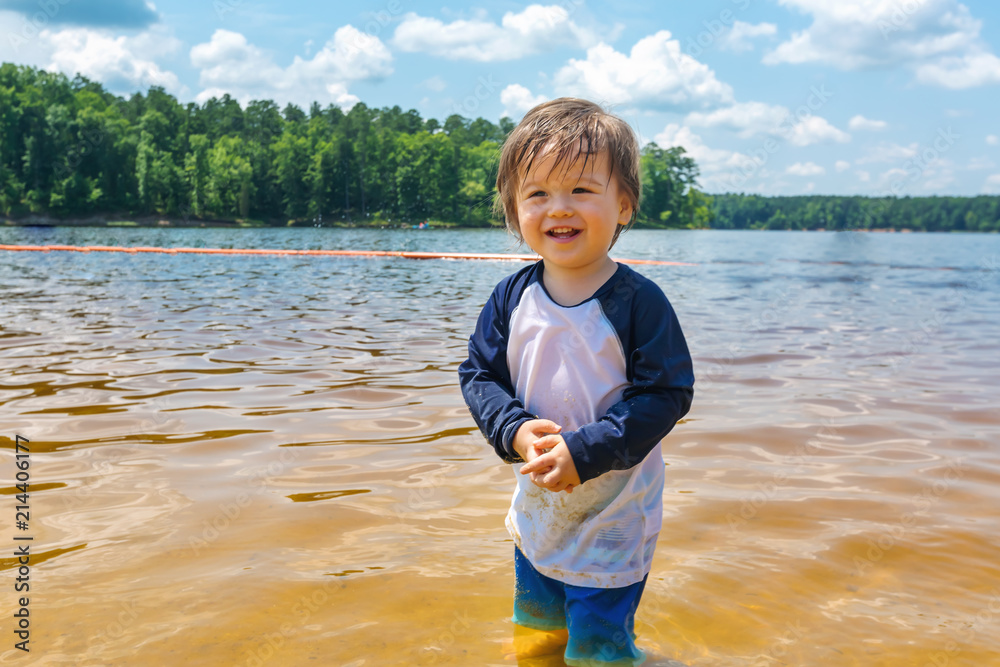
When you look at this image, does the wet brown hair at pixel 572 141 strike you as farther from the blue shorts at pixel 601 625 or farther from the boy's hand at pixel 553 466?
the blue shorts at pixel 601 625

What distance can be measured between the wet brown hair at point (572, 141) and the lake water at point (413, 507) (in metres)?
1.49

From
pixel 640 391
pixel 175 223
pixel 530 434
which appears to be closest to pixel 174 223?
pixel 175 223

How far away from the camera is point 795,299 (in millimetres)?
13508

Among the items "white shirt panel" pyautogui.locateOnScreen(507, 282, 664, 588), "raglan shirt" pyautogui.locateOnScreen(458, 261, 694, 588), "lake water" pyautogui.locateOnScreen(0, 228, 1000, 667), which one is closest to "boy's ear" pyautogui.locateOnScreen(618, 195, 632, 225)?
"raglan shirt" pyautogui.locateOnScreen(458, 261, 694, 588)

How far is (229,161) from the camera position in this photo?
77.1 m

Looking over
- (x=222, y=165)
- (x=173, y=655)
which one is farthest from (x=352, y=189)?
(x=173, y=655)

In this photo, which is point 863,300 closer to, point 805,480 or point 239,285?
point 805,480

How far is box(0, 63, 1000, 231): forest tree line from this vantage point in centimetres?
6612

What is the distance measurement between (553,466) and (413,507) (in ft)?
5.71

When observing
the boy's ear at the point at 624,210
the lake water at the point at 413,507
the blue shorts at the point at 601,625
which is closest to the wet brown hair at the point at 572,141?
the boy's ear at the point at 624,210

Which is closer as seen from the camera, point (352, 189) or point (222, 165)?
point (222, 165)

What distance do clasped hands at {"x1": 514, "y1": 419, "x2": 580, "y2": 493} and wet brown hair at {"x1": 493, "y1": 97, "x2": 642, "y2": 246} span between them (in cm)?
59

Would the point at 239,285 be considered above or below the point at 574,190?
below

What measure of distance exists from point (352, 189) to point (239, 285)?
7635 centimetres
